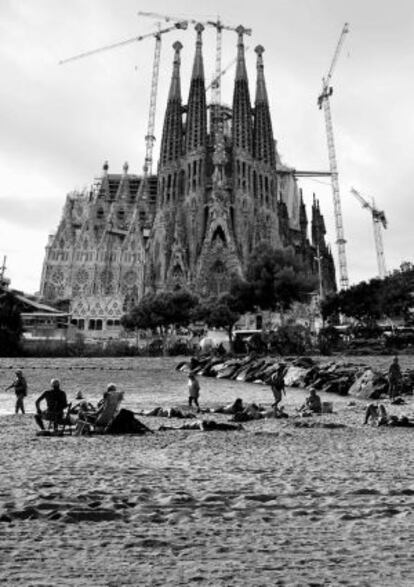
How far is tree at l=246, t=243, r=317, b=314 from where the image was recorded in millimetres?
52344

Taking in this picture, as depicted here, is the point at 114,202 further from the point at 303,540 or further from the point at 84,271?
the point at 303,540

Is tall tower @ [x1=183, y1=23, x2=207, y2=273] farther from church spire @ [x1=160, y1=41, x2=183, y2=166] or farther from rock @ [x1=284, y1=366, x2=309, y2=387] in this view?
rock @ [x1=284, y1=366, x2=309, y2=387]

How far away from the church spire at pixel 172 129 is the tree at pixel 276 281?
3875 cm

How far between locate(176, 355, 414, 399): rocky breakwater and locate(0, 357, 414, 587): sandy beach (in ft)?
29.8

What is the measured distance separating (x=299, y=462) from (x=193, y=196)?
3060 inches

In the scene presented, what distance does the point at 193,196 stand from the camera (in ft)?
270

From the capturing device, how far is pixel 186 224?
83250 mm

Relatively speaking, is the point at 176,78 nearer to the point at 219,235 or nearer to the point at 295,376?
the point at 219,235

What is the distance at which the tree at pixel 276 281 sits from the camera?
2061 inches

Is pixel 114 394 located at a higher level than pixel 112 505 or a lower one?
higher

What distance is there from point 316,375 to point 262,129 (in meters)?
74.3

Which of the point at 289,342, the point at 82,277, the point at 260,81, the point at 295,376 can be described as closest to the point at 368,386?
the point at 295,376

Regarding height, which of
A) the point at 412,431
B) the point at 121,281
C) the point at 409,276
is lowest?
the point at 412,431

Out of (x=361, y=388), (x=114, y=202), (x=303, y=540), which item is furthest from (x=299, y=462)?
(x=114, y=202)
